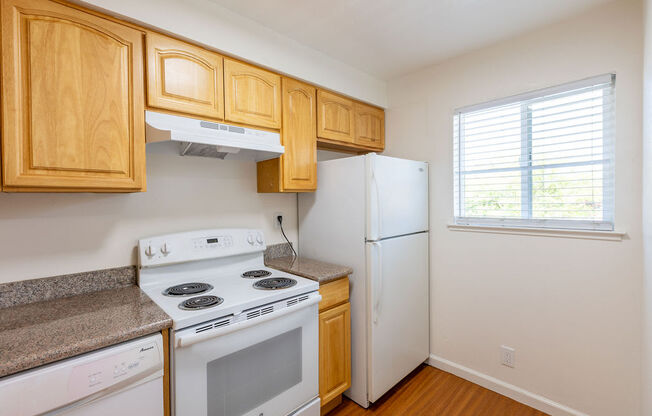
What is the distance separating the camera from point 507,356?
84.3 inches

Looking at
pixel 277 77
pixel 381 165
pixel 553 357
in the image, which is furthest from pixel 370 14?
pixel 553 357

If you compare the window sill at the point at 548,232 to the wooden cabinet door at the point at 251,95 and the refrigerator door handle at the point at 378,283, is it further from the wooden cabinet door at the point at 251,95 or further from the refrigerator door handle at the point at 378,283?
the wooden cabinet door at the point at 251,95

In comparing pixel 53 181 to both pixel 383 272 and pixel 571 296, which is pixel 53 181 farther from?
pixel 571 296

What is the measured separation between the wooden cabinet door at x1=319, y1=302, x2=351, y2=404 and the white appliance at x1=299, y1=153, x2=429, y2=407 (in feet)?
0.30

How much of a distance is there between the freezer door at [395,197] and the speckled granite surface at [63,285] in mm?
1435

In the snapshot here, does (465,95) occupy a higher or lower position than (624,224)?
higher

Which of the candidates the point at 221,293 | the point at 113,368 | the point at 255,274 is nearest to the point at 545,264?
the point at 255,274

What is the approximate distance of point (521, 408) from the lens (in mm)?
2006

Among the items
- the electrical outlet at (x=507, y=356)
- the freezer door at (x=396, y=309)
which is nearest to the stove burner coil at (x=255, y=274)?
the freezer door at (x=396, y=309)

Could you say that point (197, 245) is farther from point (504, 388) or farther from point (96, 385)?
point (504, 388)

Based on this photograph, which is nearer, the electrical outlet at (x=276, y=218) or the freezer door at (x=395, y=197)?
the freezer door at (x=395, y=197)

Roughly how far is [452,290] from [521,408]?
829 millimetres

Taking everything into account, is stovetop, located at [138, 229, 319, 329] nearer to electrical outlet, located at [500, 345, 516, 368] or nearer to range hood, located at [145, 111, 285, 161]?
range hood, located at [145, 111, 285, 161]

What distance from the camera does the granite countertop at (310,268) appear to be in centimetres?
187
